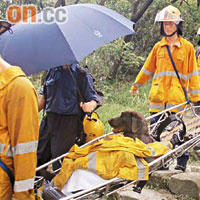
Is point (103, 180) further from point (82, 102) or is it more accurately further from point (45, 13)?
point (45, 13)

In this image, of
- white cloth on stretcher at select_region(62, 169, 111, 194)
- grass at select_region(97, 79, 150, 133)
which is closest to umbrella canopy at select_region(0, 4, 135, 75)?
white cloth on stretcher at select_region(62, 169, 111, 194)

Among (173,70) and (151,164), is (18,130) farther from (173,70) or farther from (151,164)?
(173,70)

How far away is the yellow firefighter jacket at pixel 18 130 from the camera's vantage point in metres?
1.66

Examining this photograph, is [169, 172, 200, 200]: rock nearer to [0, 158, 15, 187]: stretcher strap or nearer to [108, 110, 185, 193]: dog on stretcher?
[108, 110, 185, 193]: dog on stretcher

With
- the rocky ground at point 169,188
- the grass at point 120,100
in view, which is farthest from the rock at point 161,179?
the grass at point 120,100

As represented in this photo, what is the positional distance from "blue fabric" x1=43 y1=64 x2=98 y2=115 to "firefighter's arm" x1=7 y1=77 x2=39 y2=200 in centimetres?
139

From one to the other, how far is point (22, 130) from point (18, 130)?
0.02m

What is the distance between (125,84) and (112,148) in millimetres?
7830

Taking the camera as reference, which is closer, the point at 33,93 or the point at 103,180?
the point at 33,93

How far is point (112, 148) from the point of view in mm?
2514

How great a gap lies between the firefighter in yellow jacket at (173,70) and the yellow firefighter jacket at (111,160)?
4.77 feet

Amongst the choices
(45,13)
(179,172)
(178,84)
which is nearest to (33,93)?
(45,13)

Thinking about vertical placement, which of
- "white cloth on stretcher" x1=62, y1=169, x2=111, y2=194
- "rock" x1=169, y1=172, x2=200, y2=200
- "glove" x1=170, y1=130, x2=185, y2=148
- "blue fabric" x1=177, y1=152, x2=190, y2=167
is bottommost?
"rock" x1=169, y1=172, x2=200, y2=200

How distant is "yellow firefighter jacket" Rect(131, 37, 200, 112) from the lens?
3953 millimetres
